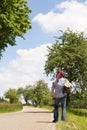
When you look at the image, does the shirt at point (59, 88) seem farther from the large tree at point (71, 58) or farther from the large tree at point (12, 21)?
the large tree at point (71, 58)

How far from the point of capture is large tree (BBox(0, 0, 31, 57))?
41.8m

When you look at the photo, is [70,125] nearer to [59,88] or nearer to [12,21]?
[59,88]

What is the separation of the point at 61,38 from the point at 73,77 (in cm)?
658

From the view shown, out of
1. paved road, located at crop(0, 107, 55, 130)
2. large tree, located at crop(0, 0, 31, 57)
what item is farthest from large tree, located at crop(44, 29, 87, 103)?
paved road, located at crop(0, 107, 55, 130)

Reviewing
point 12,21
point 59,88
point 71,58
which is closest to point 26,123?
point 59,88

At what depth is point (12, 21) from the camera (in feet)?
138

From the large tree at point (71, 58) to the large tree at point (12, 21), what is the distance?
18454 millimetres

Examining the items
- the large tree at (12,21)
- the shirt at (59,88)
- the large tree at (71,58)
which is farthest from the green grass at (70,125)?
the large tree at (71,58)

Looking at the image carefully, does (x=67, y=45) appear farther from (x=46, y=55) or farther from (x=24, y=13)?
(x=24, y=13)

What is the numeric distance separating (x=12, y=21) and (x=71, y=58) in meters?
22.3

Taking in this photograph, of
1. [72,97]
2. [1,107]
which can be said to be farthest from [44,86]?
[1,107]

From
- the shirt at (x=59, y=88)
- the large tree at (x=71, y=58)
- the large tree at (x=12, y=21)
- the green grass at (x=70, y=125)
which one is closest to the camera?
the green grass at (x=70, y=125)

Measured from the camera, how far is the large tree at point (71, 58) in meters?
63.5

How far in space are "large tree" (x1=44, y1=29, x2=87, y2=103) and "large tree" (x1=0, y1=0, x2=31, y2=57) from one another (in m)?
18.5
